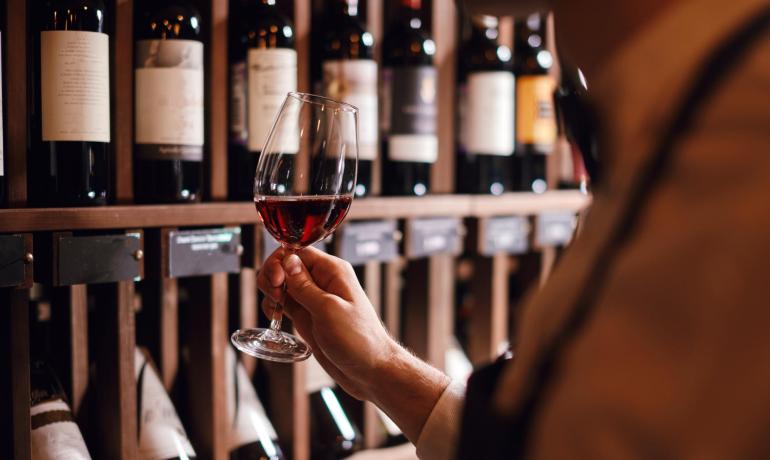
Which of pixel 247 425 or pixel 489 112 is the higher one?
pixel 489 112

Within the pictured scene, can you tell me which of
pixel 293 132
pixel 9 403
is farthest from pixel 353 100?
pixel 9 403

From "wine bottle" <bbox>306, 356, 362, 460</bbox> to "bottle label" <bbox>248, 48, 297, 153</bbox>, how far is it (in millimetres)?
508

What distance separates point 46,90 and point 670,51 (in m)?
0.81

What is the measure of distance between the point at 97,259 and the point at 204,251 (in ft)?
0.51

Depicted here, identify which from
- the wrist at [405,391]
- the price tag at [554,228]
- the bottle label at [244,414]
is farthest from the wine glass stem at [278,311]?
the price tag at [554,228]

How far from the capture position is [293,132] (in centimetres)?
94

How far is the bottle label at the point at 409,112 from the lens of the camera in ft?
4.42

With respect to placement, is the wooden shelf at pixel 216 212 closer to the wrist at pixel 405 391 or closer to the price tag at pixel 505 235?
the price tag at pixel 505 235

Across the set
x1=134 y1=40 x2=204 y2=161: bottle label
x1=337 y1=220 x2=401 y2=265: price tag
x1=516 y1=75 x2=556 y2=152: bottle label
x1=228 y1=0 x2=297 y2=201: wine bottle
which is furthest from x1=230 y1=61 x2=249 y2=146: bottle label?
x1=516 y1=75 x2=556 y2=152: bottle label

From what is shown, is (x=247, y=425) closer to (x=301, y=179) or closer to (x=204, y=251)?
(x=204, y=251)

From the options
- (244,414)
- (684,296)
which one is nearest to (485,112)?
(244,414)

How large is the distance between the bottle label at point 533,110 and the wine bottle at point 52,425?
3.32ft

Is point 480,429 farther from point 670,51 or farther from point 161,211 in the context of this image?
point 161,211

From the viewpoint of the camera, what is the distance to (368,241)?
1.28 meters
